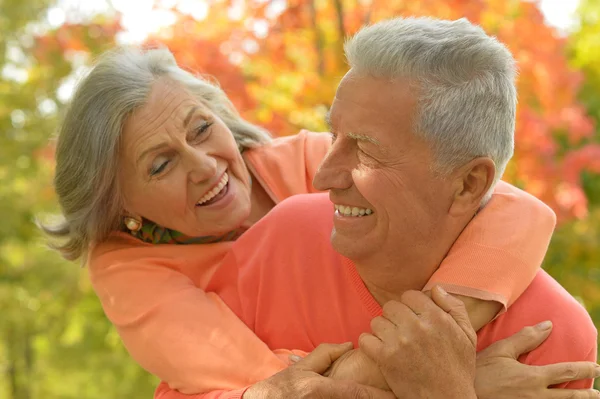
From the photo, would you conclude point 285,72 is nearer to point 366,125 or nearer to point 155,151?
point 155,151

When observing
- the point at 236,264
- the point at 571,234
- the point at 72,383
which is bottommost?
the point at 72,383

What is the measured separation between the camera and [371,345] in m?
1.97

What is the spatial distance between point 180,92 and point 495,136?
3.74 ft

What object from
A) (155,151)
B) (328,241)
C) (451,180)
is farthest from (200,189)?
(451,180)

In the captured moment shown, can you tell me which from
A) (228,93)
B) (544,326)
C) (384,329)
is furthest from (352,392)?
(228,93)

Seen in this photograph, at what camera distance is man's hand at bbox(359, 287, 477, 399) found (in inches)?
75.0

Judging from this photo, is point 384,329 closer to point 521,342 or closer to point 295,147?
point 521,342

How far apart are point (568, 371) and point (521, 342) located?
127 millimetres

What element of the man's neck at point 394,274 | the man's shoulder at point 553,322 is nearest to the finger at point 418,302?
the man's neck at point 394,274

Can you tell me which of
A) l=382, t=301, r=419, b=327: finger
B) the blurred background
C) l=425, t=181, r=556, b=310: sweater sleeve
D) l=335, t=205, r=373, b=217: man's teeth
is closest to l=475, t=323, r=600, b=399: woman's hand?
l=425, t=181, r=556, b=310: sweater sleeve

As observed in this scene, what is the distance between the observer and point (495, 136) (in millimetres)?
1998

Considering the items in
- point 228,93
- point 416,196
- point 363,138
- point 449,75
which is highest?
point 449,75

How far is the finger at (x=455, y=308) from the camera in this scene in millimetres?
1964

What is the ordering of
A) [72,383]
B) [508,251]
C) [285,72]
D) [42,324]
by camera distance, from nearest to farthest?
[508,251]
[285,72]
[42,324]
[72,383]
